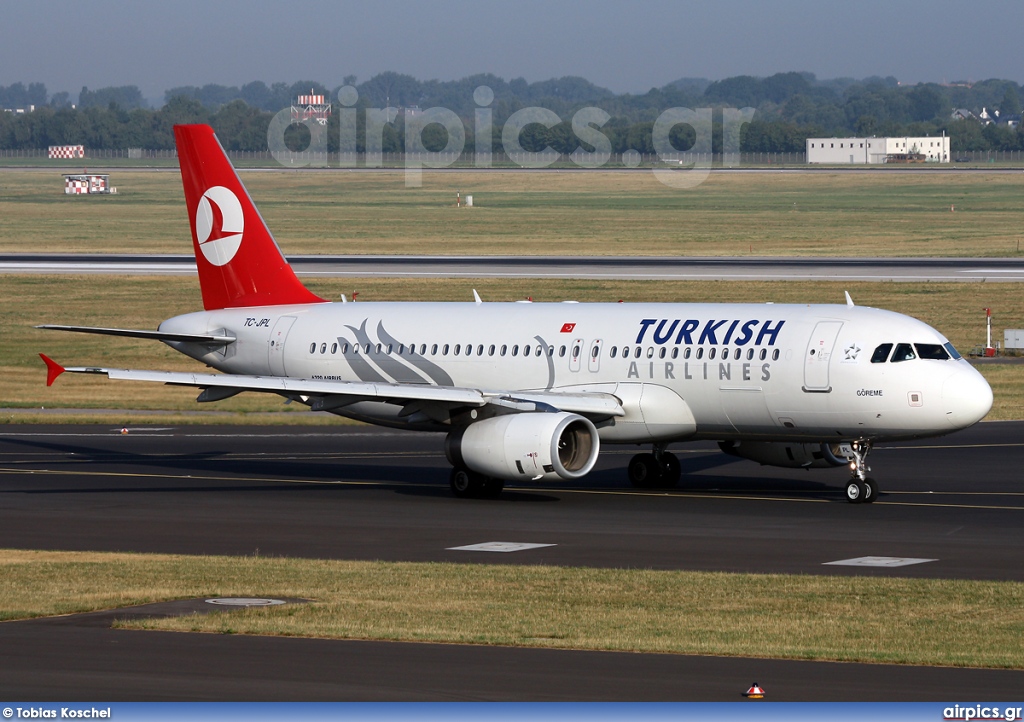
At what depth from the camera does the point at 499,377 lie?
137 ft

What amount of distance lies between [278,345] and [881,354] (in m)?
16.3

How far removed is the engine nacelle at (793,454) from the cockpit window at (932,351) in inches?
142

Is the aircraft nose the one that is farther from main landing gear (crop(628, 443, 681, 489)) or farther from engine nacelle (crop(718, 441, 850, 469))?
main landing gear (crop(628, 443, 681, 489))

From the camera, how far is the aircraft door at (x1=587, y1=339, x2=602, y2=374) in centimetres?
4032

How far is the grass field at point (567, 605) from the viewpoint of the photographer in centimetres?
2164

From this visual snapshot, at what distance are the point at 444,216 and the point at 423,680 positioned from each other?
497 feet

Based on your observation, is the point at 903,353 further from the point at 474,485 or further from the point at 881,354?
the point at 474,485

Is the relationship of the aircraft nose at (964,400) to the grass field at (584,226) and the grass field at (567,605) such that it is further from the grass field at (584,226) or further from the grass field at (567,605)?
the grass field at (584,226)

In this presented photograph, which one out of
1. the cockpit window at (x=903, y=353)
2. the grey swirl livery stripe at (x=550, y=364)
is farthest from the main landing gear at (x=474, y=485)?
the cockpit window at (x=903, y=353)

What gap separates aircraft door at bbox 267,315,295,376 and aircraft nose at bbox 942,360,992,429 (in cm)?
1754

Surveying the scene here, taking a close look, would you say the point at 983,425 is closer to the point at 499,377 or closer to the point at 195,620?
the point at 499,377

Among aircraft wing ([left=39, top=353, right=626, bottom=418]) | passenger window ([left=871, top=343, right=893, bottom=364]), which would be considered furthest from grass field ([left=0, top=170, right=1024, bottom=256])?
passenger window ([left=871, top=343, right=893, bottom=364])

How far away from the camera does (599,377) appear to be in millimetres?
40250

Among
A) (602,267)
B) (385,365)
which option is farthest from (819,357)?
(602,267)
